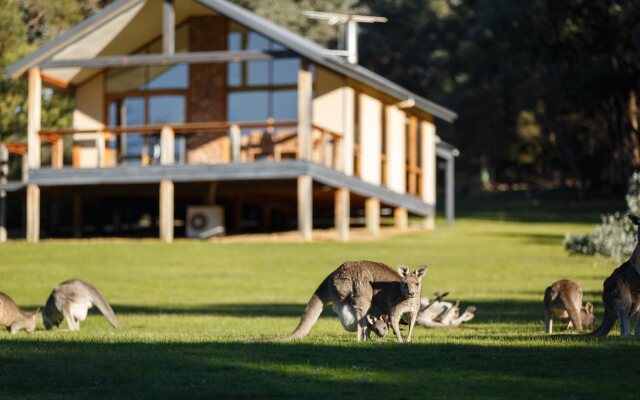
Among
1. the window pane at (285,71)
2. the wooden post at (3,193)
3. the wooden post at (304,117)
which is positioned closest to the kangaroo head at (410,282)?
the wooden post at (304,117)

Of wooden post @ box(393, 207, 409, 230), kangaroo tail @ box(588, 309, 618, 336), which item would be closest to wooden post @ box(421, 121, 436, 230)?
wooden post @ box(393, 207, 409, 230)

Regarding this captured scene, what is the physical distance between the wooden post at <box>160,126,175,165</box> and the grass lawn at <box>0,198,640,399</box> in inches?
103

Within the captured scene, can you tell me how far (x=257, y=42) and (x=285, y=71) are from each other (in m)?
1.20

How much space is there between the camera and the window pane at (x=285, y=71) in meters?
37.3

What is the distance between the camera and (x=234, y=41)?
37.6 meters

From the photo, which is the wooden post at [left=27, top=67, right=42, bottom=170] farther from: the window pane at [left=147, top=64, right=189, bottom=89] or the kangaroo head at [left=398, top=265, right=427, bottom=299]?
the kangaroo head at [left=398, top=265, right=427, bottom=299]

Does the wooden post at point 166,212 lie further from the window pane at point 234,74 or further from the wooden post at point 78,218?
the wooden post at point 78,218

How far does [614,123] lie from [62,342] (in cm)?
4364

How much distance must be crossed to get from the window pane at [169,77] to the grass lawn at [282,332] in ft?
22.6

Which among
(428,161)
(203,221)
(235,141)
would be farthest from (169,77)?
(428,161)

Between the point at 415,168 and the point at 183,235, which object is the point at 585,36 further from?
the point at 183,235

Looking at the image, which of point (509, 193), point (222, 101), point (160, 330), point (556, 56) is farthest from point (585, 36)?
point (160, 330)


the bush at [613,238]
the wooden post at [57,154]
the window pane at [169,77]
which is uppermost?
the window pane at [169,77]

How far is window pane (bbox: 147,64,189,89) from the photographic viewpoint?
38188 millimetres
